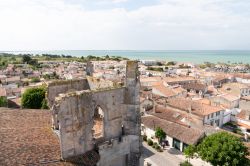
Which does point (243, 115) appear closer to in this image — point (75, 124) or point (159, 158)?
point (159, 158)

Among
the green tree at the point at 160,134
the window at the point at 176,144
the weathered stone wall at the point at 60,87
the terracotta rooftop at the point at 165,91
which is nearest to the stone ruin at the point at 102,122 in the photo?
the weathered stone wall at the point at 60,87

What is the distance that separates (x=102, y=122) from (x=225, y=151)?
16697 mm

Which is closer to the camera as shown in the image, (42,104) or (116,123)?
(116,123)

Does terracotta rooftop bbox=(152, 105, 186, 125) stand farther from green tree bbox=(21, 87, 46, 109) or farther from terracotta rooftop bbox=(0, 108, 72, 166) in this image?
terracotta rooftop bbox=(0, 108, 72, 166)

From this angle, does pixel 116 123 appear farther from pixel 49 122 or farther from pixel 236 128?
pixel 236 128

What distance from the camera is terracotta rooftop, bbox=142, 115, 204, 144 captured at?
37.2 meters

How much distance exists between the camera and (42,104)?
3838cm

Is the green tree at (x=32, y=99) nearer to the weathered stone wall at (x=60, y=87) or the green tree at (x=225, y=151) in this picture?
the weathered stone wall at (x=60, y=87)

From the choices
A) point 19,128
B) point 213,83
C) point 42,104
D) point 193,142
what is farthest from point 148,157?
point 213,83

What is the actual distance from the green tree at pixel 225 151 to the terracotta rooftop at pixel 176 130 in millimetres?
7597

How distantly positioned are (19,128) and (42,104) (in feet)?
70.8

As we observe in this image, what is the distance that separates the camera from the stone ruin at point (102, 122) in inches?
591

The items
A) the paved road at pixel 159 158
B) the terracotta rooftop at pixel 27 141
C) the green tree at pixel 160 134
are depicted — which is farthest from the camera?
the green tree at pixel 160 134

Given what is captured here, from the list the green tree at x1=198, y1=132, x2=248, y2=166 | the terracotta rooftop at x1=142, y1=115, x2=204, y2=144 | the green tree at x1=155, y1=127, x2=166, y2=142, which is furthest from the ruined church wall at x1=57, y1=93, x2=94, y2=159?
the terracotta rooftop at x1=142, y1=115, x2=204, y2=144
